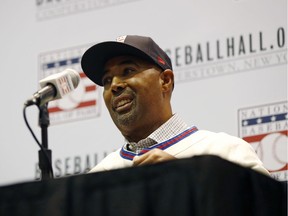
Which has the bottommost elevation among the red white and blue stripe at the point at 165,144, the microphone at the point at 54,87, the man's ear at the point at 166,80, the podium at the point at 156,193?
the red white and blue stripe at the point at 165,144

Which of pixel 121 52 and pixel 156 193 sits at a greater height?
pixel 121 52

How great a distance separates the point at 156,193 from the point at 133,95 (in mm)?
943

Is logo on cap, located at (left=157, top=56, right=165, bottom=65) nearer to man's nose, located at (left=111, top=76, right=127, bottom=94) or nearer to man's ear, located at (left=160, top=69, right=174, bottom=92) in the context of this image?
man's ear, located at (left=160, top=69, right=174, bottom=92)

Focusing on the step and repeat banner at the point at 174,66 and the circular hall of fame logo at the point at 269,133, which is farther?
the step and repeat banner at the point at 174,66

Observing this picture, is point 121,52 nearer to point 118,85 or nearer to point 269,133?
point 118,85

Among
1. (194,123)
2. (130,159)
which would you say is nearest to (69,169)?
(194,123)

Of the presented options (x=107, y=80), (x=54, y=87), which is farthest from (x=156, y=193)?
(x=107, y=80)

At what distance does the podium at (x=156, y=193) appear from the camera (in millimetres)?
2672

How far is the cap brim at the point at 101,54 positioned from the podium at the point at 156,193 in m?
0.93

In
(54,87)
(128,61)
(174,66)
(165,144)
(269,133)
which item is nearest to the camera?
(54,87)

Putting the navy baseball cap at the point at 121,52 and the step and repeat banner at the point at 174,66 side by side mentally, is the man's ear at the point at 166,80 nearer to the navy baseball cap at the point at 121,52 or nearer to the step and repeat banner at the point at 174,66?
the navy baseball cap at the point at 121,52

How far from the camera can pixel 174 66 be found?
452 cm

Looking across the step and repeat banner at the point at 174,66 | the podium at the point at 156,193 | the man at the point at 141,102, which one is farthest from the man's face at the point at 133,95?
the podium at the point at 156,193

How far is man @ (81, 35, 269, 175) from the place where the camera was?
141 inches
